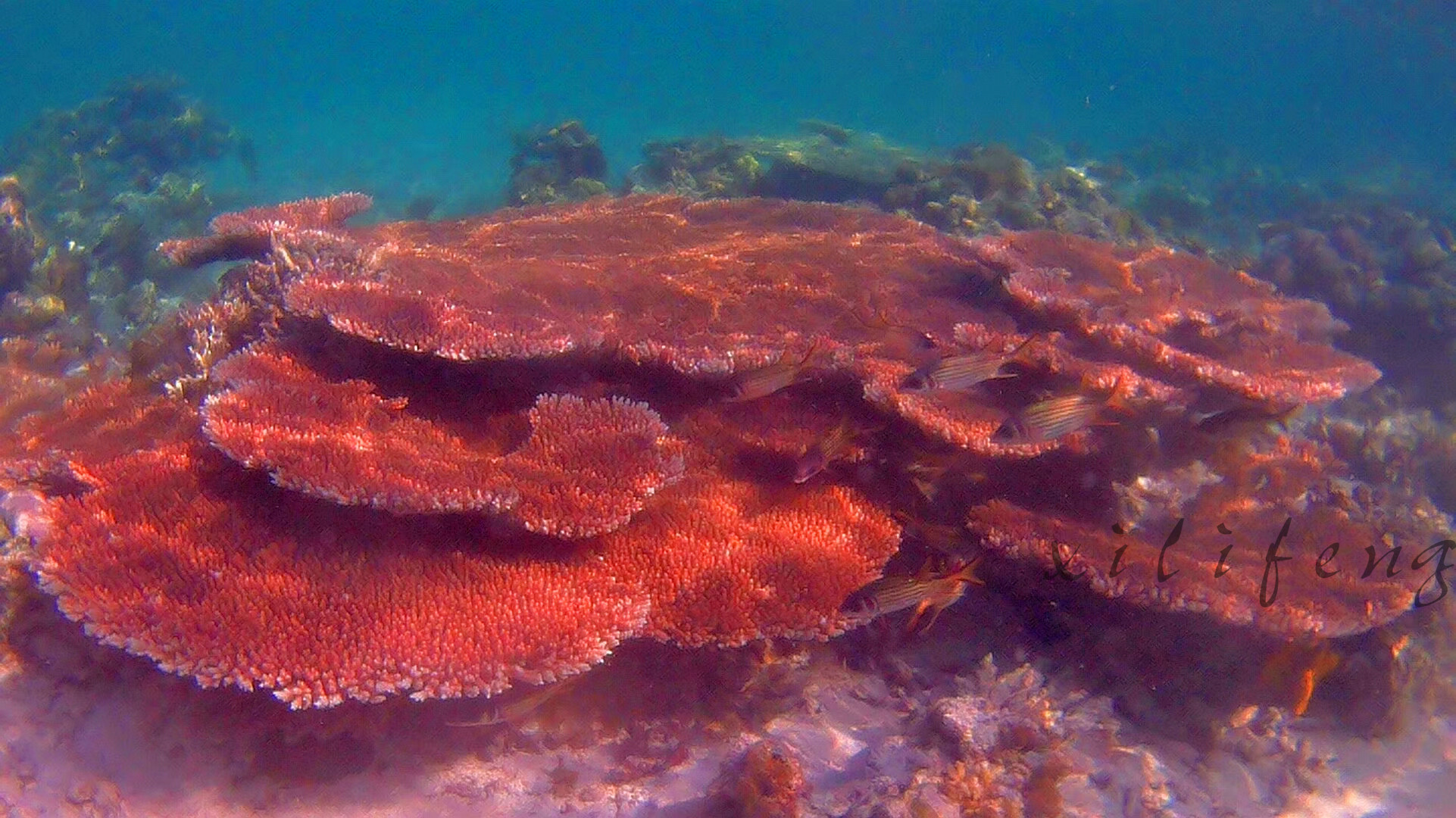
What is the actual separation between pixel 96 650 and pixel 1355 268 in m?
17.6

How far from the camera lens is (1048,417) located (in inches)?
151

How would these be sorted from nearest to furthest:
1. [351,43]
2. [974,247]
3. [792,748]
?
[792,748], [974,247], [351,43]

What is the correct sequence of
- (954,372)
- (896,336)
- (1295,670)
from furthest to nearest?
1. (896,336)
2. (1295,670)
3. (954,372)

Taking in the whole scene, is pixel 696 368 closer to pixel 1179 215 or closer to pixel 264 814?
pixel 264 814

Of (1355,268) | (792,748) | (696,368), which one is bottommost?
(792,748)

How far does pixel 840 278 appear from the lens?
620 centimetres

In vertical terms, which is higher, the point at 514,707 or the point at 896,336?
the point at 896,336

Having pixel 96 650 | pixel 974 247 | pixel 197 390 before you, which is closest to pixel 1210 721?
pixel 974 247

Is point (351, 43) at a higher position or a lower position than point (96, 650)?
higher

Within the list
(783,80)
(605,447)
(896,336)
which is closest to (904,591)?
(605,447)

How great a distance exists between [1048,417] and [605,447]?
2.27 metres

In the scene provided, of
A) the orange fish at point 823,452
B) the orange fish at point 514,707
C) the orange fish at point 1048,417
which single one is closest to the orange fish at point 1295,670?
the orange fish at point 1048,417

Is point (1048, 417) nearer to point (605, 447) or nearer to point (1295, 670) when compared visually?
point (605, 447)

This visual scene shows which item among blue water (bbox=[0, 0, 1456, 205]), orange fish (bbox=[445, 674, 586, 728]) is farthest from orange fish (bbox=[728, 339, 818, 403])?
blue water (bbox=[0, 0, 1456, 205])
